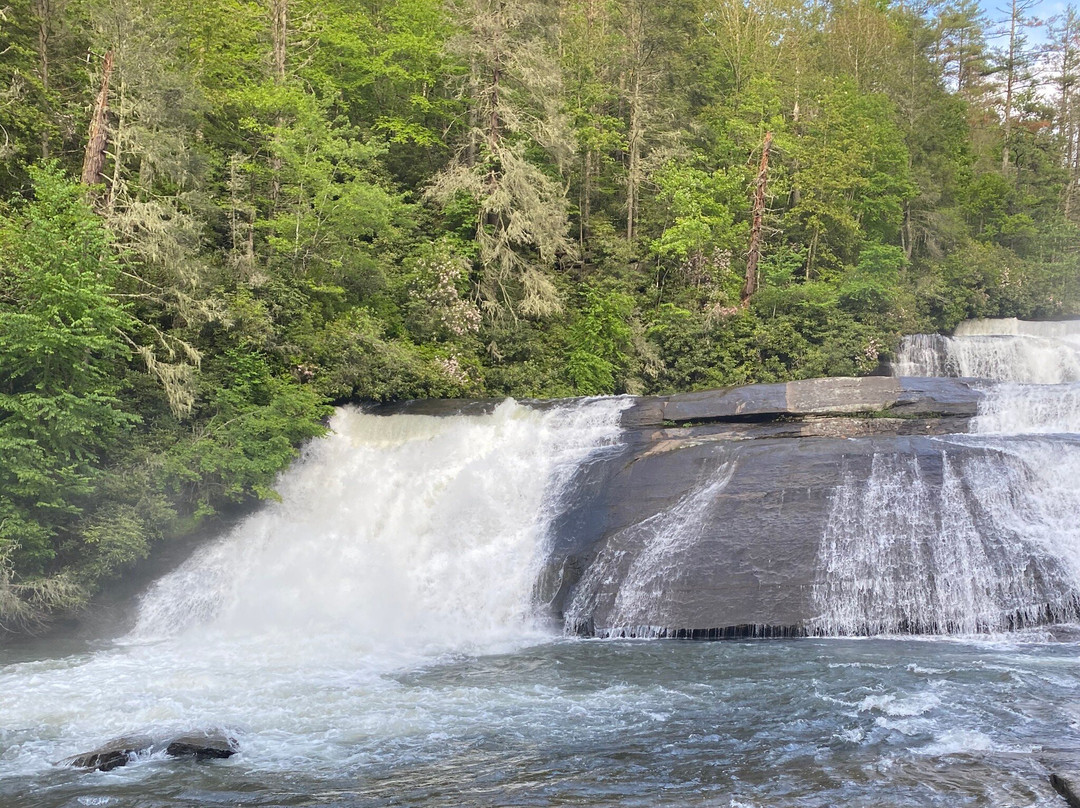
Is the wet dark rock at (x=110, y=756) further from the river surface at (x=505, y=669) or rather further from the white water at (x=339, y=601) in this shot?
the white water at (x=339, y=601)

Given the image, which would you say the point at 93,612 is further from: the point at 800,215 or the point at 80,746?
the point at 800,215

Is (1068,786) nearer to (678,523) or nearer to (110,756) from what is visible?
(678,523)

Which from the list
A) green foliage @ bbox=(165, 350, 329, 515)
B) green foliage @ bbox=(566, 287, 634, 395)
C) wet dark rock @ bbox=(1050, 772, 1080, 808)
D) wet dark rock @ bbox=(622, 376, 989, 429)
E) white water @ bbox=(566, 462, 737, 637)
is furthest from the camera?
green foliage @ bbox=(566, 287, 634, 395)

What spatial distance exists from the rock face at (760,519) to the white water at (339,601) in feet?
3.23

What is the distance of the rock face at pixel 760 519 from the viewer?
12000mm

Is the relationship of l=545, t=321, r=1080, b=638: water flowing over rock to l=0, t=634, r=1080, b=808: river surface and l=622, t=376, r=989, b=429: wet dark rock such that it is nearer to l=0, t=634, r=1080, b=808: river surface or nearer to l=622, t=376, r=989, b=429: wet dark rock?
l=622, t=376, r=989, b=429: wet dark rock

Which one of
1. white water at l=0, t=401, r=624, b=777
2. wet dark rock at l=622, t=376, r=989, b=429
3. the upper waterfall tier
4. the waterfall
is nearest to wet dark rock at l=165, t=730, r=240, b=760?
white water at l=0, t=401, r=624, b=777

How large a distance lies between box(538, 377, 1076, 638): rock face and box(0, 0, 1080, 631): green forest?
20.1 feet

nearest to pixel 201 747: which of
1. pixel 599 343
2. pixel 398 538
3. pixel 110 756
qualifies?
pixel 110 756

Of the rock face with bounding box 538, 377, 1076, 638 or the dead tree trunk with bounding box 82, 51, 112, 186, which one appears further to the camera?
the dead tree trunk with bounding box 82, 51, 112, 186

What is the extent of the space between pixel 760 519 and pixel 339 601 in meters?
6.95

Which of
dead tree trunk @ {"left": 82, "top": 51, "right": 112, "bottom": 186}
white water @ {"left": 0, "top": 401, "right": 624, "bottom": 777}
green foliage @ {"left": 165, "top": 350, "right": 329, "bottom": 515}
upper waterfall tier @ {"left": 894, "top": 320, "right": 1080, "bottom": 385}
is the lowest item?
white water @ {"left": 0, "top": 401, "right": 624, "bottom": 777}

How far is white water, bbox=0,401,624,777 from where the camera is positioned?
8617 millimetres

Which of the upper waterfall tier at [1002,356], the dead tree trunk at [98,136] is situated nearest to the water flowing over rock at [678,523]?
the upper waterfall tier at [1002,356]
